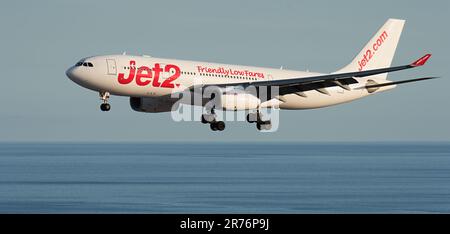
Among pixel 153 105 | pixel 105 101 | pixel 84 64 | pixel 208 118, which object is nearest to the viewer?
pixel 84 64

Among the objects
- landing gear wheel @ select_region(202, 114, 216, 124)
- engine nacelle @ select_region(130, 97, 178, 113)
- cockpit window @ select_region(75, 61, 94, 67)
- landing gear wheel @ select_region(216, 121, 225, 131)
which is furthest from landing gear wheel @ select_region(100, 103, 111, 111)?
landing gear wheel @ select_region(216, 121, 225, 131)

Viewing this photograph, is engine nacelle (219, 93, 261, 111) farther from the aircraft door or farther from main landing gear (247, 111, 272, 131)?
the aircraft door

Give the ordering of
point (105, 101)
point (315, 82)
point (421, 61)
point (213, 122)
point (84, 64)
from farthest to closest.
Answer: point (315, 82)
point (213, 122)
point (105, 101)
point (84, 64)
point (421, 61)

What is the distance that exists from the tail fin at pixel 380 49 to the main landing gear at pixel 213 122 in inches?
764

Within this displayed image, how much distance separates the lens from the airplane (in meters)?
64.2

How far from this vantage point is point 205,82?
223 feet

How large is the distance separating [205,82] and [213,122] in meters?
3.25

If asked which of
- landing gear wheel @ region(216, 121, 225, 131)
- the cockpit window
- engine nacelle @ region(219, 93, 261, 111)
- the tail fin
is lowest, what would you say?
landing gear wheel @ region(216, 121, 225, 131)

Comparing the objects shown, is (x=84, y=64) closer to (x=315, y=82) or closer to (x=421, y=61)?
(x=315, y=82)

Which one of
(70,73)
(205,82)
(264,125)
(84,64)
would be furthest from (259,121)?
(70,73)

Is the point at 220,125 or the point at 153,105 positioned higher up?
the point at 153,105

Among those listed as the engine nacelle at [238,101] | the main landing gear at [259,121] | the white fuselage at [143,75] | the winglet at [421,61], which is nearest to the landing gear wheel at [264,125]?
the main landing gear at [259,121]

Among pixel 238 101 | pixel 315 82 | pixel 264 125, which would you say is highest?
pixel 315 82

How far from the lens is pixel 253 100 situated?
68438mm
